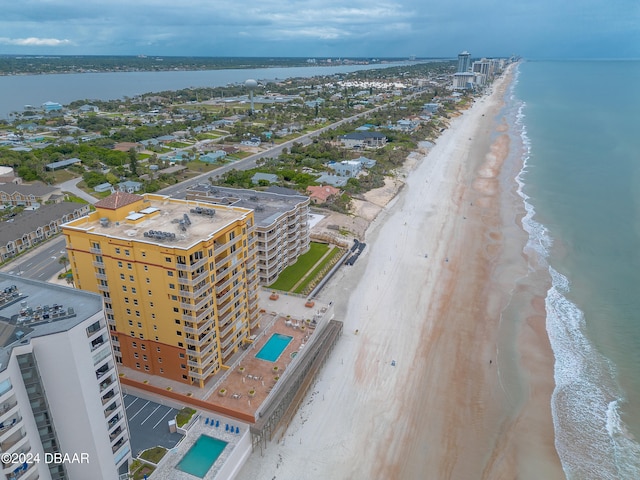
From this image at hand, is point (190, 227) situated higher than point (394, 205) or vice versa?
point (190, 227)

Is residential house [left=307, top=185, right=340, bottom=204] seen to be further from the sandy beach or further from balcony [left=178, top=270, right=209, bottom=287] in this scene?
balcony [left=178, top=270, right=209, bottom=287]

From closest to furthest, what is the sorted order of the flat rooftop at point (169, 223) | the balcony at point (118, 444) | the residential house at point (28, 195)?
the balcony at point (118, 444), the flat rooftop at point (169, 223), the residential house at point (28, 195)

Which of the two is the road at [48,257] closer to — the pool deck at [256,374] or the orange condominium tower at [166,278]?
the orange condominium tower at [166,278]

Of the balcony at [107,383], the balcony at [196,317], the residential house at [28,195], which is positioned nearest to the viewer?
the balcony at [107,383]

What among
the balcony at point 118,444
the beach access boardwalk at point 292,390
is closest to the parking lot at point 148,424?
the balcony at point 118,444

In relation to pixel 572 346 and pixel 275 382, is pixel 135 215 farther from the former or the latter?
pixel 572 346

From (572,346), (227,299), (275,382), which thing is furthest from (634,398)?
(227,299)
